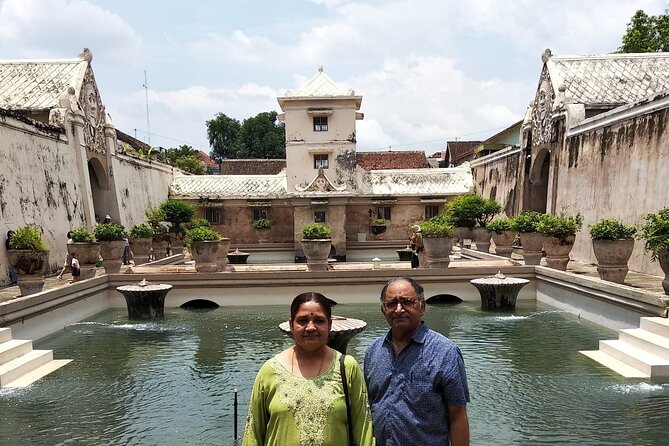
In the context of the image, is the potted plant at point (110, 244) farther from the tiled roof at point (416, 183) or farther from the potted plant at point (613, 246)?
the tiled roof at point (416, 183)

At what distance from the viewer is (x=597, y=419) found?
5059 mm

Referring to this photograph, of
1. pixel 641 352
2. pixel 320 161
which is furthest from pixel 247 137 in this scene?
pixel 641 352

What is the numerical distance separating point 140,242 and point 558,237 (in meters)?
10.9

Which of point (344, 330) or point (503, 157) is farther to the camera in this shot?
point (503, 157)

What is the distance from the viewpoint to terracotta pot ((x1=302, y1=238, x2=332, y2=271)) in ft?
39.6

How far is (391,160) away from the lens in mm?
33062

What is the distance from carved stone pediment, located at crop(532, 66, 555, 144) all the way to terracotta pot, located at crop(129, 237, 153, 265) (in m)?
13.0

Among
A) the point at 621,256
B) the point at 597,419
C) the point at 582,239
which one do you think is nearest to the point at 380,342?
the point at 597,419

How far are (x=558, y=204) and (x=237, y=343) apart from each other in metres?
12.4

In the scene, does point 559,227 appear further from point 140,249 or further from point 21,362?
point 140,249

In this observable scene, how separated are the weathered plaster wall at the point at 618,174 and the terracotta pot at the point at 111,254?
1162cm

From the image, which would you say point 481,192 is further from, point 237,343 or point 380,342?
point 380,342

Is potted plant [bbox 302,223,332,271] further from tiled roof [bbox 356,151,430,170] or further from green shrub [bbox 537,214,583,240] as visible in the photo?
tiled roof [bbox 356,151,430,170]

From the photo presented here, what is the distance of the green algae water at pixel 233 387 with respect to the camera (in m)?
4.92
